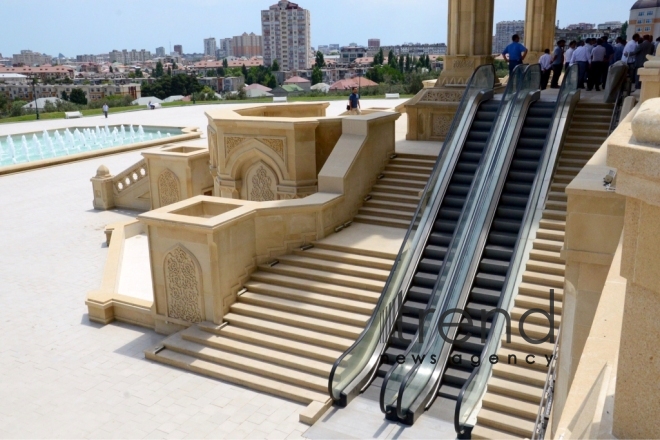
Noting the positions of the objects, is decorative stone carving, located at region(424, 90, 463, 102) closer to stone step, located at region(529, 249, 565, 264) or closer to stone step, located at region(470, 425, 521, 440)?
stone step, located at region(529, 249, 565, 264)

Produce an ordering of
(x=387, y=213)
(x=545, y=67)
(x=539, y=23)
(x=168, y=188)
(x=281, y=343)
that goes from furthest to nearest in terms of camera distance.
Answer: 1. (x=539, y=23)
2. (x=168, y=188)
3. (x=545, y=67)
4. (x=387, y=213)
5. (x=281, y=343)

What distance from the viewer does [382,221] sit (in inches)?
450

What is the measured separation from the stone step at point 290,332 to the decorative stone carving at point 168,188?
7.26 metres

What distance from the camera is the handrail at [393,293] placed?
7.79 meters

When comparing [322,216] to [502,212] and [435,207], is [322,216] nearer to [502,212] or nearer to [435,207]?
[435,207]

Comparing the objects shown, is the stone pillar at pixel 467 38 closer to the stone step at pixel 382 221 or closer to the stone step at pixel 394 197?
the stone step at pixel 394 197

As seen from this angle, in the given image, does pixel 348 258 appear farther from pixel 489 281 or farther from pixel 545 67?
pixel 545 67

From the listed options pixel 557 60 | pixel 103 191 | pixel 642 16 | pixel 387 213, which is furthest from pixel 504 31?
pixel 387 213

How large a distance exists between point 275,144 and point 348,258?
3.48 meters

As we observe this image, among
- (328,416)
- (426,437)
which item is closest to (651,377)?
→ (426,437)

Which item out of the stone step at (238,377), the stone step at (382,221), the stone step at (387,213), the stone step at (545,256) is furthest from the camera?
the stone step at (387,213)

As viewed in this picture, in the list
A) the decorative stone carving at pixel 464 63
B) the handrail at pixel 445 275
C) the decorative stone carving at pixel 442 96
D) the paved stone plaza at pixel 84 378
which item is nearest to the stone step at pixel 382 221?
the handrail at pixel 445 275

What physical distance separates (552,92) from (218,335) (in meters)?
10.5

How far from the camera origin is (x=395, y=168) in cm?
1265
